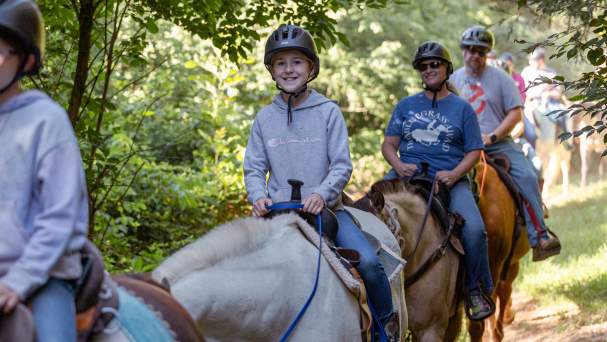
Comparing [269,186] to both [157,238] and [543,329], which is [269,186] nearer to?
[157,238]

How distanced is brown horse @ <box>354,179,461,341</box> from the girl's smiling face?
1.26 metres

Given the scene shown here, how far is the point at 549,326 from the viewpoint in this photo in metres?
9.80

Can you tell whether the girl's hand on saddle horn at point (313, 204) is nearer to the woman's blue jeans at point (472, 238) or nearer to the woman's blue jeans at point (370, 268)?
the woman's blue jeans at point (370, 268)

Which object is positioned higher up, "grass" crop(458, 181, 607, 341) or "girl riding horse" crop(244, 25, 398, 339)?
"girl riding horse" crop(244, 25, 398, 339)

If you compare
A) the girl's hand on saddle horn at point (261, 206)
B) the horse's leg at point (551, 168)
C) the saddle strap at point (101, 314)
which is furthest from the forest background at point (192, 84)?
the horse's leg at point (551, 168)

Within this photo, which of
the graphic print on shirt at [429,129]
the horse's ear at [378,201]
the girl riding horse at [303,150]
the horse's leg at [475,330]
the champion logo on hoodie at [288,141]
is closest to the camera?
the girl riding horse at [303,150]

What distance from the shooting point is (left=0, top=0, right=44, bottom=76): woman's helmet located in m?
2.65

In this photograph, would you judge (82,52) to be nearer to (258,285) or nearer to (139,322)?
(258,285)

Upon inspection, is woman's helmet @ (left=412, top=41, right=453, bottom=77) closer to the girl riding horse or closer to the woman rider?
the woman rider

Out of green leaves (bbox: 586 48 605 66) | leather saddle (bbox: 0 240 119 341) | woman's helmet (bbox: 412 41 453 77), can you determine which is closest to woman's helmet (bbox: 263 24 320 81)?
green leaves (bbox: 586 48 605 66)

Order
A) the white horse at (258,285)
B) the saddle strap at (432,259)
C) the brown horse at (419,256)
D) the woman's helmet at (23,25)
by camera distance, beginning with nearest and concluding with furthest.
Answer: the woman's helmet at (23,25) < the white horse at (258,285) < the brown horse at (419,256) < the saddle strap at (432,259)

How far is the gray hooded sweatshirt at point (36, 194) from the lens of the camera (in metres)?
2.58

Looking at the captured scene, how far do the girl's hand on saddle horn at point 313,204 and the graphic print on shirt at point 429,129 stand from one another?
2.32m

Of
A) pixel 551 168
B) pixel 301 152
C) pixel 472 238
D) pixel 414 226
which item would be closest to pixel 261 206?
pixel 301 152
